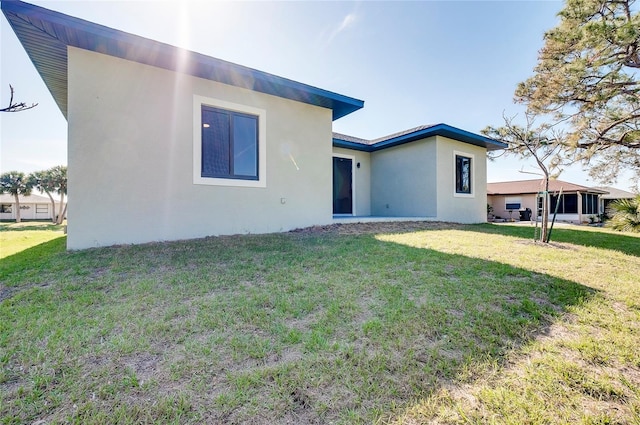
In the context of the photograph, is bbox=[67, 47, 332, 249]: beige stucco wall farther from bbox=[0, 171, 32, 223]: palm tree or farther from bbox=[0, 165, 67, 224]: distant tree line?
bbox=[0, 171, 32, 223]: palm tree

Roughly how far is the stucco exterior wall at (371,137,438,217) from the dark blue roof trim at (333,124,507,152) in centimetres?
33

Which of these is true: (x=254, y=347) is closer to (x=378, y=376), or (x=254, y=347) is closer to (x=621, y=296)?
(x=378, y=376)

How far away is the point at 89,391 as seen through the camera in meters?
1.67

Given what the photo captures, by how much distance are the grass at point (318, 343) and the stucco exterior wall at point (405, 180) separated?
6594 mm

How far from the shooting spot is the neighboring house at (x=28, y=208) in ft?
105

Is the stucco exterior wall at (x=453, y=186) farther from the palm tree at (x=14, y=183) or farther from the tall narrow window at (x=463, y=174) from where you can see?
A: the palm tree at (x=14, y=183)

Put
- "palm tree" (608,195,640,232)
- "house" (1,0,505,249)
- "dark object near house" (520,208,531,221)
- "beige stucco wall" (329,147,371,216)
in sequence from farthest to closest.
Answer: "dark object near house" (520,208,531,221) < "beige stucco wall" (329,147,371,216) < "palm tree" (608,195,640,232) < "house" (1,0,505,249)

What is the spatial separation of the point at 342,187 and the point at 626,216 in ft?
29.5

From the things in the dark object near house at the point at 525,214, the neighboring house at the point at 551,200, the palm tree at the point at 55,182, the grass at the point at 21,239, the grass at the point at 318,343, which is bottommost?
the grass at the point at 318,343

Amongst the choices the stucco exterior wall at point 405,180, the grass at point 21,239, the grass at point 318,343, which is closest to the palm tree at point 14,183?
the grass at point 21,239

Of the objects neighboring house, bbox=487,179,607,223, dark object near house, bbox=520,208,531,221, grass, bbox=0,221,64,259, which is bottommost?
grass, bbox=0,221,64,259

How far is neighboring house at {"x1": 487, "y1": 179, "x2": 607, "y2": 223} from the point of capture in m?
21.6

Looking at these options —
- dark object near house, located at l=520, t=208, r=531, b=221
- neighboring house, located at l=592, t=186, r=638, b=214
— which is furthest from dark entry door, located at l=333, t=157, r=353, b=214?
neighboring house, located at l=592, t=186, r=638, b=214

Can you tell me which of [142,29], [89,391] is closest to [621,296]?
[89,391]
